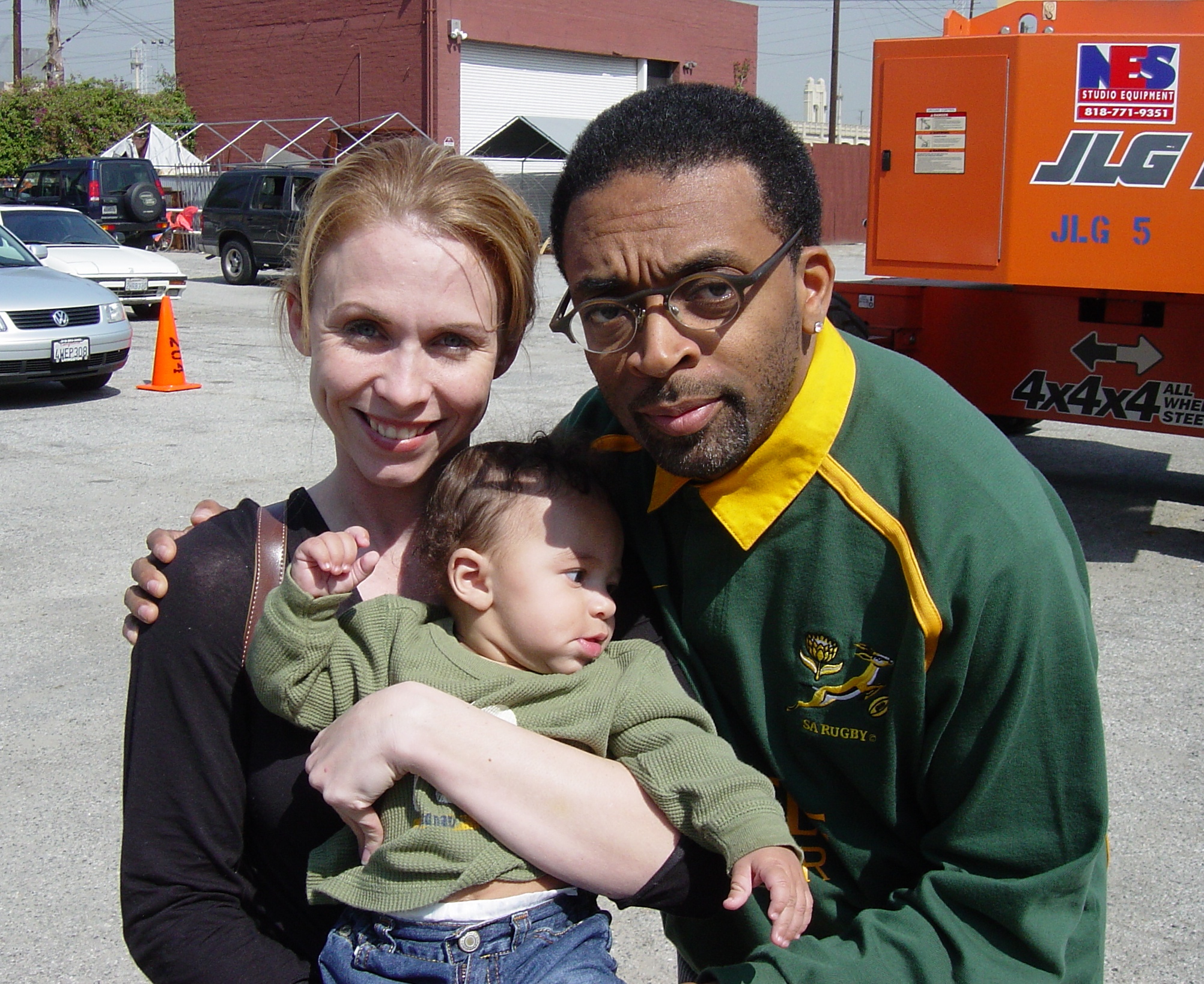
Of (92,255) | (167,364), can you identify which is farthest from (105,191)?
(167,364)

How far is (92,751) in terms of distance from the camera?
457 cm

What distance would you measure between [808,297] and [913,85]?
5.38m

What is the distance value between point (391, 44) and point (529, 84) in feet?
15.3

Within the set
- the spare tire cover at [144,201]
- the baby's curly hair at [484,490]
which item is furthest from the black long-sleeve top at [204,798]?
the spare tire cover at [144,201]

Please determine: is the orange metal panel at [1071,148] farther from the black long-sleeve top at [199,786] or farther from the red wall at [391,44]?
the red wall at [391,44]

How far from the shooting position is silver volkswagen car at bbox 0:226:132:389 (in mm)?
10992

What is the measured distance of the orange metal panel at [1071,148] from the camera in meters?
6.23

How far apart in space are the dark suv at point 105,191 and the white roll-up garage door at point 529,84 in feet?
37.4

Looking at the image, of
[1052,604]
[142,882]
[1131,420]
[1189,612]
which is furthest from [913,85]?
[142,882]

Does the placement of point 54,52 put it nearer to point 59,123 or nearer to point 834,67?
point 59,123

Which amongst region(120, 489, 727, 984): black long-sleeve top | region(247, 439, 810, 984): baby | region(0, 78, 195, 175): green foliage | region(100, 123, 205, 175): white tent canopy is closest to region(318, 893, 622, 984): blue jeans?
region(247, 439, 810, 984): baby

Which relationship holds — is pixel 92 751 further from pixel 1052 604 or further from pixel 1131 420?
pixel 1131 420

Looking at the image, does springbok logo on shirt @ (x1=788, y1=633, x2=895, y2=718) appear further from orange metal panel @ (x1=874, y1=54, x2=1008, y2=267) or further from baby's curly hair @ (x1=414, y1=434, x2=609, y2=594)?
orange metal panel @ (x1=874, y1=54, x2=1008, y2=267)

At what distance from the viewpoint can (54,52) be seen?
4288 cm
